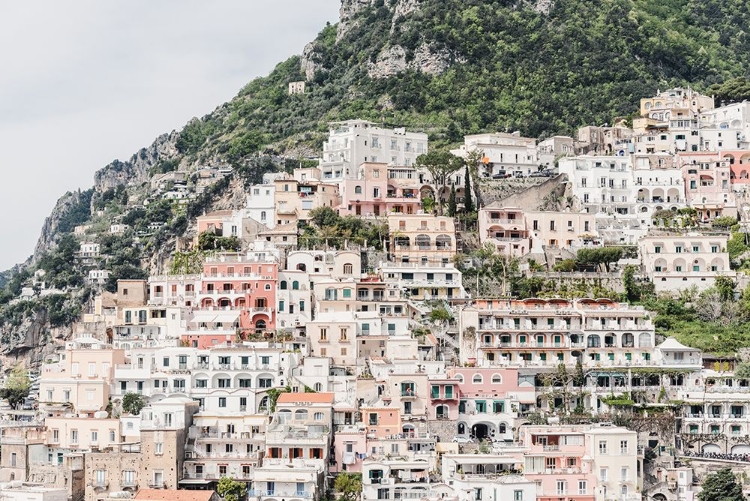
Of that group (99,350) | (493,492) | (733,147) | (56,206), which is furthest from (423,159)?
(56,206)

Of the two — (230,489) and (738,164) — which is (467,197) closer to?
(738,164)

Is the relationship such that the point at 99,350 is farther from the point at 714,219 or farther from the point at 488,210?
the point at 714,219

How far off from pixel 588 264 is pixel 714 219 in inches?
446

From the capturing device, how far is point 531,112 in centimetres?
11169

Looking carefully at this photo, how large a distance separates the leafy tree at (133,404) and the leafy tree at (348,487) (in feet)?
38.3

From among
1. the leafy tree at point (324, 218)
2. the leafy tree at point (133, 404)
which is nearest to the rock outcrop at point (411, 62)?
the leafy tree at point (324, 218)

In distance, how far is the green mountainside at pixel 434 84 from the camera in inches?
4198

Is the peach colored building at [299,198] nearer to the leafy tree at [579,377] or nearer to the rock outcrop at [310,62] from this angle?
the leafy tree at [579,377]

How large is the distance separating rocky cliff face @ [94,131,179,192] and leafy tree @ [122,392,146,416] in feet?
238

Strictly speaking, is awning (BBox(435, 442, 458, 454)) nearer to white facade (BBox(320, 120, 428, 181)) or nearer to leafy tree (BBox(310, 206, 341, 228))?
leafy tree (BBox(310, 206, 341, 228))

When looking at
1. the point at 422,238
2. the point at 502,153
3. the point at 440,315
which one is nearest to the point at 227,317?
the point at 440,315

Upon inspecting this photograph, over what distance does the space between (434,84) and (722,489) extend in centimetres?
6134

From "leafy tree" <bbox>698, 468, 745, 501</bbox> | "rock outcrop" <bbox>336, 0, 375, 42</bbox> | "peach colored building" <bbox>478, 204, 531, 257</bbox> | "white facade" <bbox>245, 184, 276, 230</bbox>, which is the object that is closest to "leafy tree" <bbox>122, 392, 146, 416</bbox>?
"white facade" <bbox>245, 184, 276, 230</bbox>

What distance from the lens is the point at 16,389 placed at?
75.8 m
